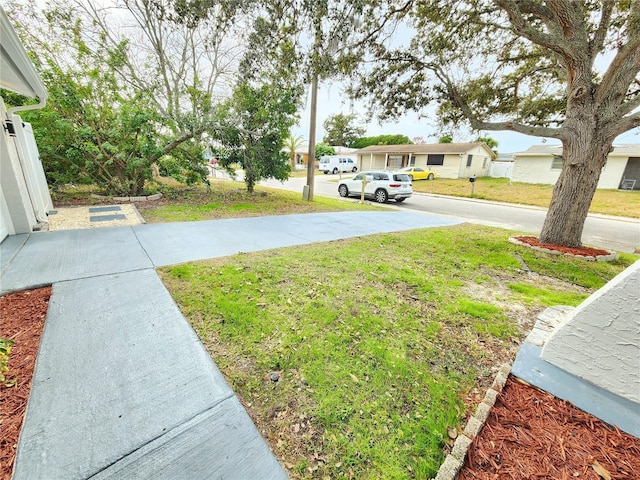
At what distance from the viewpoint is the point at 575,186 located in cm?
565

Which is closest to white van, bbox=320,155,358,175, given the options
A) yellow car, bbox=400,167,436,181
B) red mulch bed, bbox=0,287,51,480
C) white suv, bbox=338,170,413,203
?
yellow car, bbox=400,167,436,181

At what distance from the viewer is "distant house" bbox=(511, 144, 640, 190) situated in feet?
61.6

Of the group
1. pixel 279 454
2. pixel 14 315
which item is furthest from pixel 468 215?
pixel 14 315

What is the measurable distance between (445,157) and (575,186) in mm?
23103

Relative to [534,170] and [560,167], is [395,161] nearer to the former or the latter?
[534,170]

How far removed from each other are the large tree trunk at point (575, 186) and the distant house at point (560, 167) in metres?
14.0

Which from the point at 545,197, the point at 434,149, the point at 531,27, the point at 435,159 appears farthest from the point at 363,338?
the point at 435,159

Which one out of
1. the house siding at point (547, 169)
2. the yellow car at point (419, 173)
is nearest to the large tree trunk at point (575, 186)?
the house siding at point (547, 169)

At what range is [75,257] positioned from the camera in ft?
13.6

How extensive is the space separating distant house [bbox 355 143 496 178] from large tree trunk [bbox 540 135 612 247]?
71.8ft

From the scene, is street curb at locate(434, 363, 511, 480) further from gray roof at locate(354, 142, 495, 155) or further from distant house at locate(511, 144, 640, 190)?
gray roof at locate(354, 142, 495, 155)

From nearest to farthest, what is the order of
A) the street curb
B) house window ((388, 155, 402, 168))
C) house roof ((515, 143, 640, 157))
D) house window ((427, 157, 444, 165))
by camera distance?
the street curb
house roof ((515, 143, 640, 157))
house window ((427, 157, 444, 165))
house window ((388, 155, 402, 168))

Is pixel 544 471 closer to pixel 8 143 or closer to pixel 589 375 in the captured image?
pixel 589 375

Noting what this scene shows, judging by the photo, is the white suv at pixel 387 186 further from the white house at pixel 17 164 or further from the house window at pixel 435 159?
the house window at pixel 435 159
